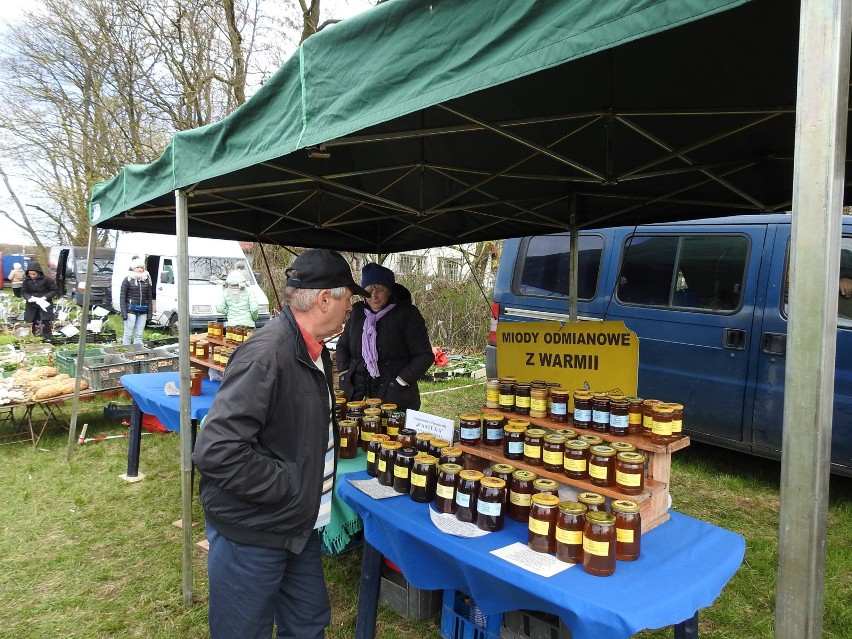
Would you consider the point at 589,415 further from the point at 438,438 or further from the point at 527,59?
the point at 527,59

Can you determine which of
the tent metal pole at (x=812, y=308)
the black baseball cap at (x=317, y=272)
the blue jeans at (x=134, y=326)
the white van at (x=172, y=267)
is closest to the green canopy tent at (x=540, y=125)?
the tent metal pole at (x=812, y=308)

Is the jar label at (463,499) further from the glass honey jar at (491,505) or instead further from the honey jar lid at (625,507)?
the honey jar lid at (625,507)

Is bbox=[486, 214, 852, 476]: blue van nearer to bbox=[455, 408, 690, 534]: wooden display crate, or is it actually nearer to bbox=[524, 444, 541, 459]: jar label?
bbox=[455, 408, 690, 534]: wooden display crate

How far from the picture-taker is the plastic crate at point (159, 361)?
568 cm

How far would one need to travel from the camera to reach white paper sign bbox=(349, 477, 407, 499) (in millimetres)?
2229

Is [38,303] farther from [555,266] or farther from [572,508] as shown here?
[572,508]

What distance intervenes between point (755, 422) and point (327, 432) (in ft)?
12.3

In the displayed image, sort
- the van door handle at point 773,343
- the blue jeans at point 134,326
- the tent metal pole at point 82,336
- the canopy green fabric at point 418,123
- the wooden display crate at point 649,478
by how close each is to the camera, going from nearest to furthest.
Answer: the canopy green fabric at point 418,123 → the wooden display crate at point 649,478 → the van door handle at point 773,343 → the tent metal pole at point 82,336 → the blue jeans at point 134,326

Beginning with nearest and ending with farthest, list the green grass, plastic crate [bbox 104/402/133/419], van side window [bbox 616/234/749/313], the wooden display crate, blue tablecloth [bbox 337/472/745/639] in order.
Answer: blue tablecloth [bbox 337/472/745/639] → the wooden display crate → the green grass → van side window [bbox 616/234/749/313] → plastic crate [bbox 104/402/133/419]

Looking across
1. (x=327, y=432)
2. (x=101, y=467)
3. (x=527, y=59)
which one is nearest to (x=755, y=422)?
(x=327, y=432)

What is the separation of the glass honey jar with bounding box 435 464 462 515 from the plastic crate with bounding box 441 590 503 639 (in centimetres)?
53

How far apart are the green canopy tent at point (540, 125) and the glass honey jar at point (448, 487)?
1161mm

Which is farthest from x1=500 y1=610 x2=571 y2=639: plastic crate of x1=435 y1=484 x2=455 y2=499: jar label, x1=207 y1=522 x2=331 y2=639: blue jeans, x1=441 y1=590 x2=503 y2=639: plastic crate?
x1=207 y1=522 x2=331 y2=639: blue jeans

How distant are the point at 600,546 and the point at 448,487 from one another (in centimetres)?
→ 61
